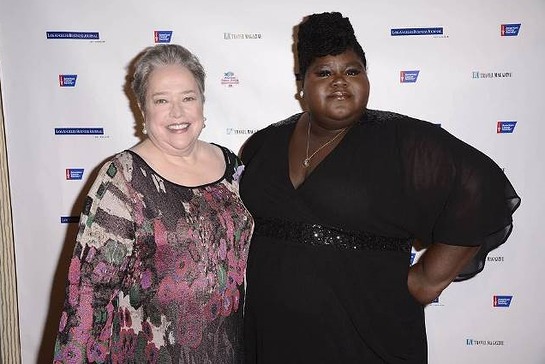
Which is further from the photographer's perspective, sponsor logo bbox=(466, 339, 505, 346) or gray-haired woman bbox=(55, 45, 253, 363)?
sponsor logo bbox=(466, 339, 505, 346)

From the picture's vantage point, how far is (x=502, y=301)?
100 inches

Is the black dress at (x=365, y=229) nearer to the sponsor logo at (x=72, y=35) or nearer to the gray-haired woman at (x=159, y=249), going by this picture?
the gray-haired woman at (x=159, y=249)

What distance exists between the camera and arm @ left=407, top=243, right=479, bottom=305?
1.62 m

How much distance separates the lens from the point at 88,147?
100.0 inches

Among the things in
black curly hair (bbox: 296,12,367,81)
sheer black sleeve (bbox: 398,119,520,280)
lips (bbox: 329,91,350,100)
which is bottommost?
sheer black sleeve (bbox: 398,119,520,280)

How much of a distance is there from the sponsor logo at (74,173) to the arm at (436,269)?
179 cm

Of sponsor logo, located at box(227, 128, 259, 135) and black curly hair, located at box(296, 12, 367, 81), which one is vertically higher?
black curly hair, located at box(296, 12, 367, 81)

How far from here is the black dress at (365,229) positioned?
4.96ft

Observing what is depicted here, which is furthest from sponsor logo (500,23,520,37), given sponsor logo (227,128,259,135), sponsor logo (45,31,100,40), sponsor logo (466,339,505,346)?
sponsor logo (45,31,100,40)

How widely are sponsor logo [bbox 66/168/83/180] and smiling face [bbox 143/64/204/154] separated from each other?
1.24m

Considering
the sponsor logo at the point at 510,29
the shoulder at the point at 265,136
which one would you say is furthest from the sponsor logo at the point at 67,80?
the sponsor logo at the point at 510,29

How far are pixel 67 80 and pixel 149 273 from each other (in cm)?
151

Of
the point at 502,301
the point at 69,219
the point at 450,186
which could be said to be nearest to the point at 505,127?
the point at 502,301

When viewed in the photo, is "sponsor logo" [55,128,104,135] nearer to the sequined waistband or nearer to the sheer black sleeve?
the sequined waistband
